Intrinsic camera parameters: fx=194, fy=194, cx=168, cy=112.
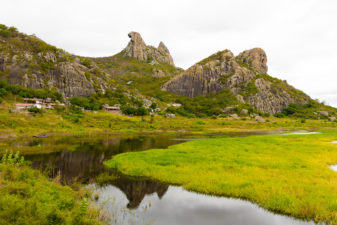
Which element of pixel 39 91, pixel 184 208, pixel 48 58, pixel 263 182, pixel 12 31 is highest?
pixel 12 31

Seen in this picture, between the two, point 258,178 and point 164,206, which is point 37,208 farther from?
point 258,178

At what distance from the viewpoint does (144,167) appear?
83.6ft

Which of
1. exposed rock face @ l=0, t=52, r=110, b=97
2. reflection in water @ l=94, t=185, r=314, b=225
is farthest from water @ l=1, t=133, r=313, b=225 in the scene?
exposed rock face @ l=0, t=52, r=110, b=97

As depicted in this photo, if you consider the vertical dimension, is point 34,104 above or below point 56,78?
below

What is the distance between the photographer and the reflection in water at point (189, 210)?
1376cm

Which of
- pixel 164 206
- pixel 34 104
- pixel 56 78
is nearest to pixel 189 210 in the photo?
pixel 164 206

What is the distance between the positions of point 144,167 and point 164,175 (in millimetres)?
3964

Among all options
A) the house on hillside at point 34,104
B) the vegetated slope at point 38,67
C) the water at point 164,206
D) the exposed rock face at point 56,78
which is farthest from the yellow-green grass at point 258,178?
the vegetated slope at point 38,67

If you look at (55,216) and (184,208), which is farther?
(184,208)

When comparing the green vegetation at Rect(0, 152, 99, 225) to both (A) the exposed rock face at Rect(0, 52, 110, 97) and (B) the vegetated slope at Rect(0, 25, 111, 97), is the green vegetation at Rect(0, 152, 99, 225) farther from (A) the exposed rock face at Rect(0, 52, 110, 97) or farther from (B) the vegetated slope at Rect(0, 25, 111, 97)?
(B) the vegetated slope at Rect(0, 25, 111, 97)

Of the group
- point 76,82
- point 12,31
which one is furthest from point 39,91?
point 12,31

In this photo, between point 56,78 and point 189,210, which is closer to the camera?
point 189,210

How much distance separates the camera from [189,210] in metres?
15.3

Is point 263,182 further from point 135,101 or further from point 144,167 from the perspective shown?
point 135,101
